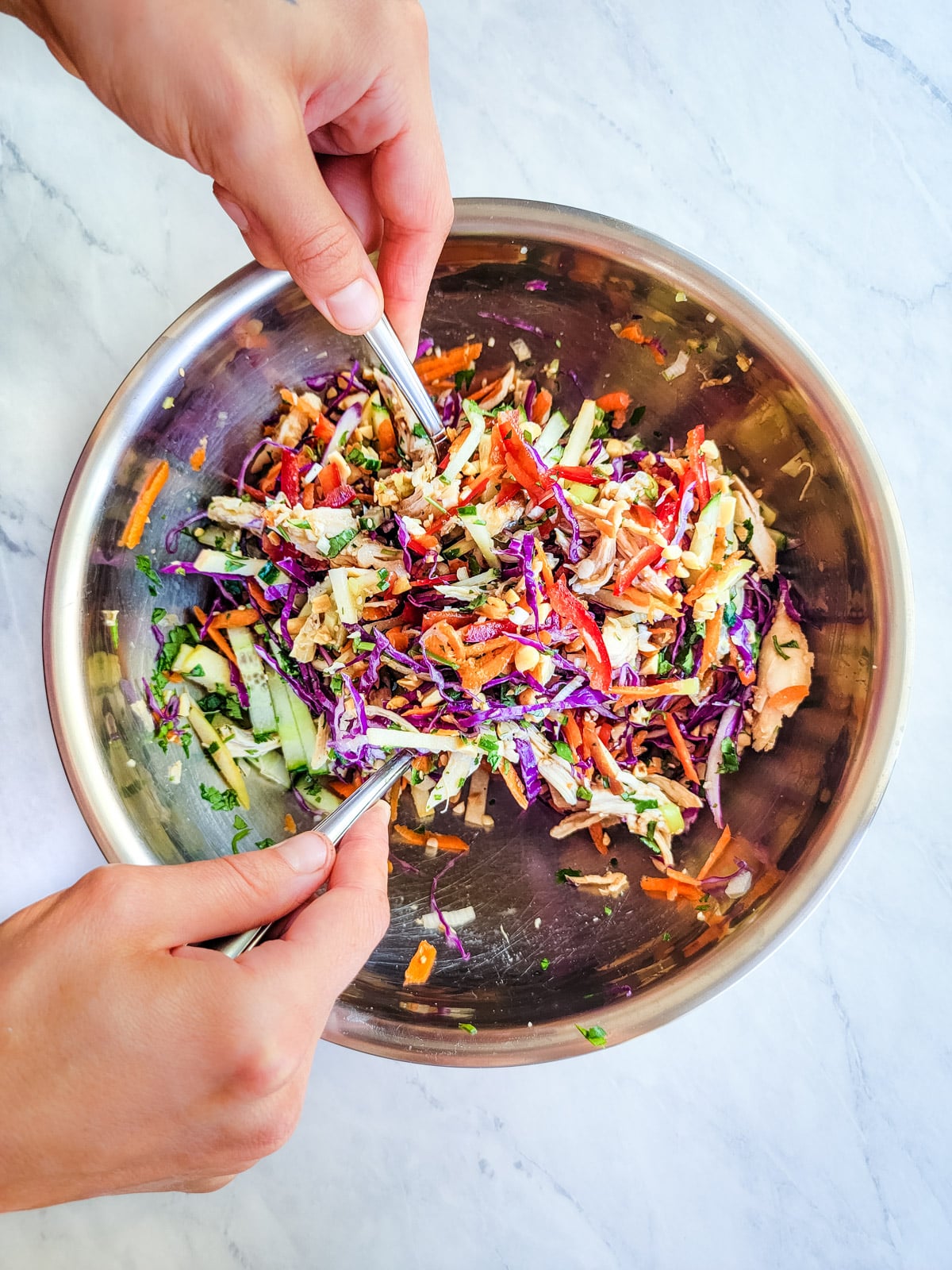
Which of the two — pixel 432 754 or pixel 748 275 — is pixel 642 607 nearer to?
pixel 432 754

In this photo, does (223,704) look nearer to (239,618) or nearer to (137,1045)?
(239,618)

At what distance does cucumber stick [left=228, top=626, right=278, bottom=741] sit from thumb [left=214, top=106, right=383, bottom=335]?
58cm

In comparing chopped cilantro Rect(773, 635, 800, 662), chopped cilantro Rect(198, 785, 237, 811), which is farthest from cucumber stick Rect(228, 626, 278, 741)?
chopped cilantro Rect(773, 635, 800, 662)

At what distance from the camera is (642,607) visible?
126cm

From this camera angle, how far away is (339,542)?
133 cm

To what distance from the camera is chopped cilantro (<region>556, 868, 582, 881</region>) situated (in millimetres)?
1431

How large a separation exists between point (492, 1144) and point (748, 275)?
1.84 m

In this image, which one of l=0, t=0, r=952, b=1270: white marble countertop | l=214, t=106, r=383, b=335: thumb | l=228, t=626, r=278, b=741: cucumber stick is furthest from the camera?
l=0, t=0, r=952, b=1270: white marble countertop

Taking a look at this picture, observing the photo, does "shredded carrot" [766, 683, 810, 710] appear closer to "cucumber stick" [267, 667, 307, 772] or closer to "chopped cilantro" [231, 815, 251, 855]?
"cucumber stick" [267, 667, 307, 772]

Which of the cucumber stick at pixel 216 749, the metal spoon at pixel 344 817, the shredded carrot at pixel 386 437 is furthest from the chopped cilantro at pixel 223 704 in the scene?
the shredded carrot at pixel 386 437

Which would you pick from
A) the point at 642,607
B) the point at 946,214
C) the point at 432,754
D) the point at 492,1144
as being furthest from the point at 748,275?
the point at 492,1144

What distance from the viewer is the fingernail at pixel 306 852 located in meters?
1.01

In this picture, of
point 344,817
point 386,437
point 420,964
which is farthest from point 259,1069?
point 386,437

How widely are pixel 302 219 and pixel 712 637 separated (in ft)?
2.86
